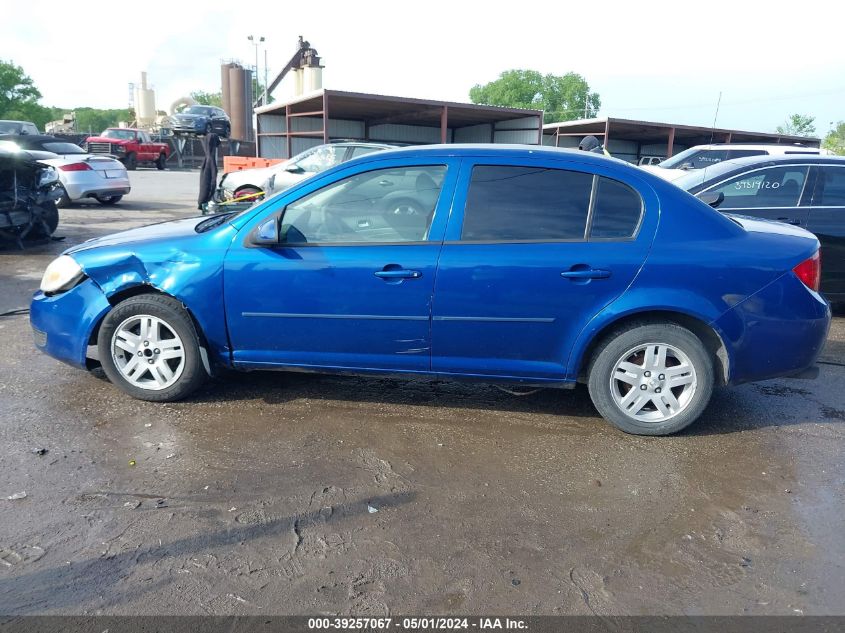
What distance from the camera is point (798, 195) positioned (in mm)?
6531

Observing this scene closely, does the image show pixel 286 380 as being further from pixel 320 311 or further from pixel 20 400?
pixel 20 400

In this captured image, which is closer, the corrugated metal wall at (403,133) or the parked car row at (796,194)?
the parked car row at (796,194)

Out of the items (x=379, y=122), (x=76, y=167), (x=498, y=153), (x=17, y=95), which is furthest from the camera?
(x=17, y=95)

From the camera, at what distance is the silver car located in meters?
12.2

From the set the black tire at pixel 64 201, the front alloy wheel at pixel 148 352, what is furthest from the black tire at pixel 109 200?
the front alloy wheel at pixel 148 352

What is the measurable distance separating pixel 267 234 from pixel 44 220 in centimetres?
767

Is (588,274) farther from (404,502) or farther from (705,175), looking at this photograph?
(705,175)

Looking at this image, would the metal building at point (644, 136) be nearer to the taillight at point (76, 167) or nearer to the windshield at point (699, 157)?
the windshield at point (699, 157)

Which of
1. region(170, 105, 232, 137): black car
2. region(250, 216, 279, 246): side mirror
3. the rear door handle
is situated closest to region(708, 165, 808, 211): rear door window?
the rear door handle

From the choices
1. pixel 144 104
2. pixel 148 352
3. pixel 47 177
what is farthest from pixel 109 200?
pixel 144 104

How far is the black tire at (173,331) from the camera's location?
4.11m

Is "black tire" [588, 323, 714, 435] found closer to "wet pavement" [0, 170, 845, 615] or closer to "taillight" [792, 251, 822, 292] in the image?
"wet pavement" [0, 170, 845, 615]

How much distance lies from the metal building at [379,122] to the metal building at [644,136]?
3.46 meters

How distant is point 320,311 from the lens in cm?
396
